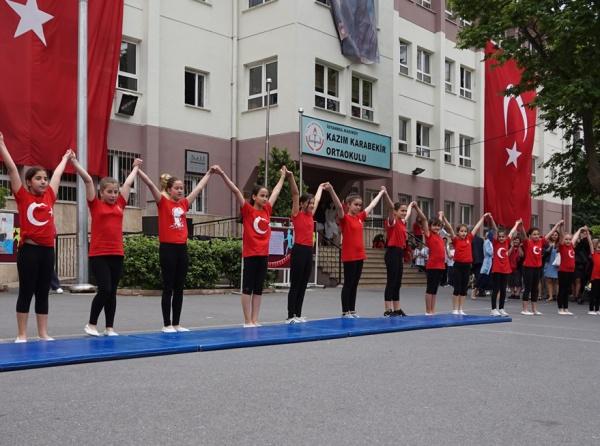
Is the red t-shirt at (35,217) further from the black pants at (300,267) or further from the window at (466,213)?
the window at (466,213)

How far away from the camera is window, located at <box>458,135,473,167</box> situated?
34.6 m

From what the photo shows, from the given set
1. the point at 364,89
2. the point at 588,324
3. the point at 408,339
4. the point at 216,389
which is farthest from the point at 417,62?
the point at 216,389

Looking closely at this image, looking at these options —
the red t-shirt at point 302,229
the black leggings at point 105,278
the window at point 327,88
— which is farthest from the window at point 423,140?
the black leggings at point 105,278

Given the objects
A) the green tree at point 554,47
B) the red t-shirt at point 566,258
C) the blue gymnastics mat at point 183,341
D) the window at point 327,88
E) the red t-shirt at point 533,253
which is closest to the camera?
the blue gymnastics mat at point 183,341

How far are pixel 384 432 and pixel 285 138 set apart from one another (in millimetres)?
20532

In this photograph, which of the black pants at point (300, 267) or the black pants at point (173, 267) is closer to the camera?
the black pants at point (173, 267)

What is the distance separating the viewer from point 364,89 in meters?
27.9

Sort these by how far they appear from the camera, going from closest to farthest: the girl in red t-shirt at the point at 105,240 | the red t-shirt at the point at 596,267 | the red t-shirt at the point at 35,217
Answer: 1. the red t-shirt at the point at 35,217
2. the girl in red t-shirt at the point at 105,240
3. the red t-shirt at the point at 596,267

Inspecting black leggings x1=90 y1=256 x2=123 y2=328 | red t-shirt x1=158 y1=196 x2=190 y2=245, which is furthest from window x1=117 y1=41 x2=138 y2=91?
black leggings x1=90 y1=256 x2=123 y2=328

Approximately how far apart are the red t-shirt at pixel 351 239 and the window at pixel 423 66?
22.5 metres

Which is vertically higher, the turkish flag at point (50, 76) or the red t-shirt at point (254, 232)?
the turkish flag at point (50, 76)

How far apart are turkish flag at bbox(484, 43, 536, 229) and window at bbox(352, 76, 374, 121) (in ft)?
16.8

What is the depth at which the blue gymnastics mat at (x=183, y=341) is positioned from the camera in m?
6.65

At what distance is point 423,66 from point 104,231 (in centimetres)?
2636
